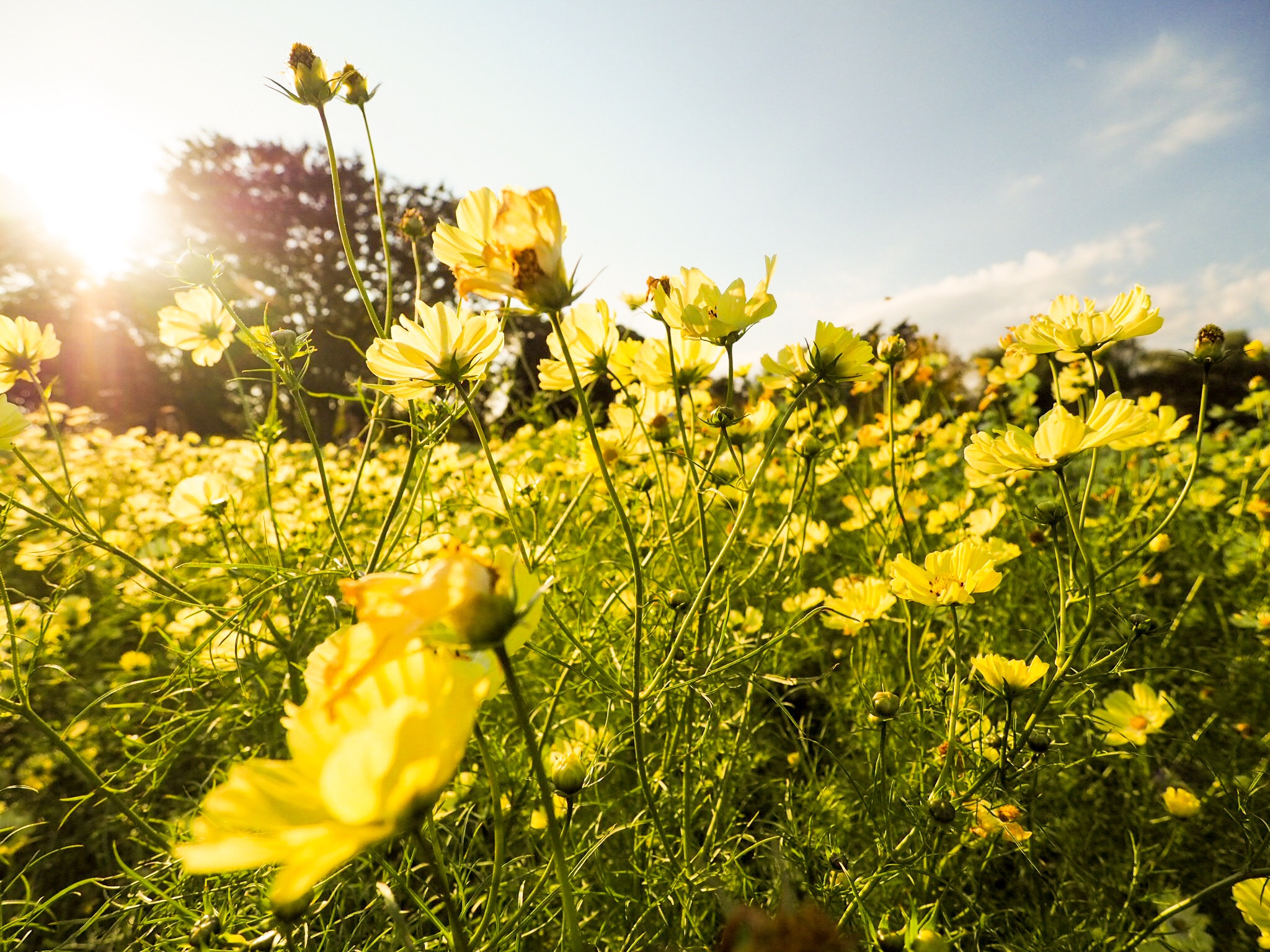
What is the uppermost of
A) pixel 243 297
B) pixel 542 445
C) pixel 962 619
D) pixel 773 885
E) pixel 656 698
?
pixel 243 297

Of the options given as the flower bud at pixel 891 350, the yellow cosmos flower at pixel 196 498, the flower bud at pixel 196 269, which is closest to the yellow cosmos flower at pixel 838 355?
the flower bud at pixel 891 350

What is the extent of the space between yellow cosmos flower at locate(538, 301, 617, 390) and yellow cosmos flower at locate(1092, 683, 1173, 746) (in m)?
0.69

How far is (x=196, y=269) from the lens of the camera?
28.1 inches

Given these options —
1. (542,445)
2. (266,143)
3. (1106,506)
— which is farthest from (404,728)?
(266,143)

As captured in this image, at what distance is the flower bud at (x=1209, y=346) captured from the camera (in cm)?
67

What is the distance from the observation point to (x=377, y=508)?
1.37 metres

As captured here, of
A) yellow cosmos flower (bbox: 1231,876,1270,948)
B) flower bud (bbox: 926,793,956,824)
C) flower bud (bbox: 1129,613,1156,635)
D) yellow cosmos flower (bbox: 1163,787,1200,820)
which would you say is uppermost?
flower bud (bbox: 1129,613,1156,635)

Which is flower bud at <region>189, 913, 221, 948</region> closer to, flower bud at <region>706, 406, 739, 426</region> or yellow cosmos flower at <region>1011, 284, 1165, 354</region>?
flower bud at <region>706, 406, 739, 426</region>

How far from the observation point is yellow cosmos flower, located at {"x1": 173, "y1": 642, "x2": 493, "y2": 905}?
19 centimetres

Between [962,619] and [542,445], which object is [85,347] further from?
[962,619]

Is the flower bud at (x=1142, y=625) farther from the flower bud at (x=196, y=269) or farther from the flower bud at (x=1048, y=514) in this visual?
the flower bud at (x=196, y=269)

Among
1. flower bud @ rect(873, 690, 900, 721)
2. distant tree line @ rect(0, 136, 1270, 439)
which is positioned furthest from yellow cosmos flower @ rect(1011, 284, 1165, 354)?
distant tree line @ rect(0, 136, 1270, 439)

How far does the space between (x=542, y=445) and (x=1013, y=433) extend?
1.24 meters

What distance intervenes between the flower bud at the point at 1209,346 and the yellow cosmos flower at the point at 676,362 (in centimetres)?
52
